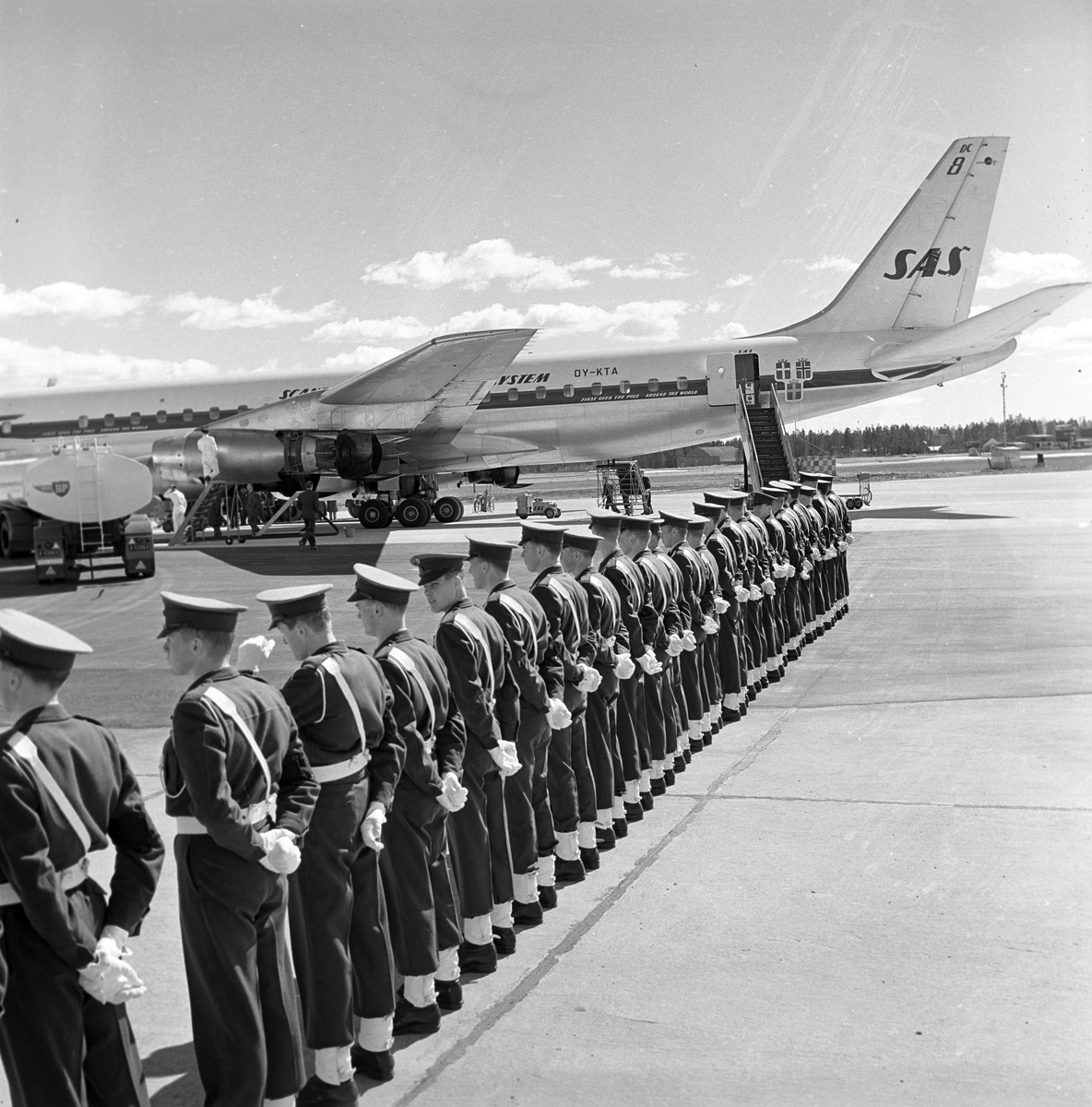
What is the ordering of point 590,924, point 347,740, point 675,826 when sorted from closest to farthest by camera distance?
point 347,740
point 590,924
point 675,826

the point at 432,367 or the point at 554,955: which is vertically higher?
the point at 432,367

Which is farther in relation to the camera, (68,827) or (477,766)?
(477,766)

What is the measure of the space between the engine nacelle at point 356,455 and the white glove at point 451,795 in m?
22.1

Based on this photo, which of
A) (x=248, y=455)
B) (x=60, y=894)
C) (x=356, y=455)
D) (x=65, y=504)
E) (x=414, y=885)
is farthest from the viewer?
(x=356, y=455)

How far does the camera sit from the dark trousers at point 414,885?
4176 millimetres

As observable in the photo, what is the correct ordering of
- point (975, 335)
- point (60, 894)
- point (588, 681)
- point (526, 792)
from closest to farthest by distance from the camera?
point (60, 894)
point (526, 792)
point (588, 681)
point (975, 335)

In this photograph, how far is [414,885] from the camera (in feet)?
13.9

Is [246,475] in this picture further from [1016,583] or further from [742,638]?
[742,638]

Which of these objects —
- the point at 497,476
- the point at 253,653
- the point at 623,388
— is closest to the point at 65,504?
the point at 253,653

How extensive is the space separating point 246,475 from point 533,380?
294 inches

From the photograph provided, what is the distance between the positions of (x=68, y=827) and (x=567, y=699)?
3.19 m

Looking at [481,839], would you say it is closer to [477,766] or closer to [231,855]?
[477,766]

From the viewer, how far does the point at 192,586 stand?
1560 cm

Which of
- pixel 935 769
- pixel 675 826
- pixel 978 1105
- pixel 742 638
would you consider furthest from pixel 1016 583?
pixel 978 1105
